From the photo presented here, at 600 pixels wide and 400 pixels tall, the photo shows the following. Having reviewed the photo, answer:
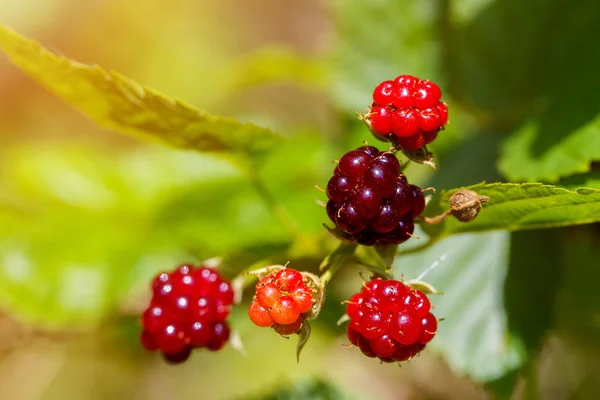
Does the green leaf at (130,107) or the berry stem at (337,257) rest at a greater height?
the green leaf at (130,107)

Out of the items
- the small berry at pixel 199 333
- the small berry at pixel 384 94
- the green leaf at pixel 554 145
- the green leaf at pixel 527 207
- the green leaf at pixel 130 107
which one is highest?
the green leaf at pixel 554 145

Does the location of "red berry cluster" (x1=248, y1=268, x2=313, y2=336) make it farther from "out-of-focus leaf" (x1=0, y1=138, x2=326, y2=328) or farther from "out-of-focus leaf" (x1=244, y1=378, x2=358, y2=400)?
"out-of-focus leaf" (x1=244, y1=378, x2=358, y2=400)

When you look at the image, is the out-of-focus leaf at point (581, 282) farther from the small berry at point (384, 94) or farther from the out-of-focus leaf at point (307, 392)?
the small berry at point (384, 94)

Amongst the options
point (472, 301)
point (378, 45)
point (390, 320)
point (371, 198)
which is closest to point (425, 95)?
point (371, 198)

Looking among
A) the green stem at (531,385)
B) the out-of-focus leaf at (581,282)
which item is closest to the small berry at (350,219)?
the green stem at (531,385)

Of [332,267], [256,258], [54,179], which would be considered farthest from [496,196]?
[54,179]

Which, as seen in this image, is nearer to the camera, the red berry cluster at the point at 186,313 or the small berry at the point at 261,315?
the small berry at the point at 261,315
